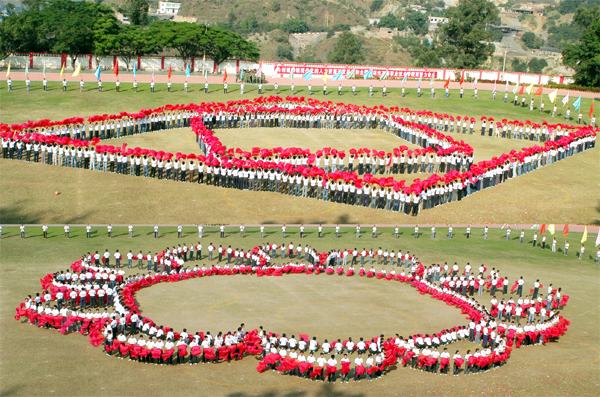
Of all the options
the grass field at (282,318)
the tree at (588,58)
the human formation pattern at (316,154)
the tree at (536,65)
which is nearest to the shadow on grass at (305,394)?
the grass field at (282,318)

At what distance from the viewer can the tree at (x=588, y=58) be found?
94.4m

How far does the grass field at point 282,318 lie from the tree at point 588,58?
5075 cm

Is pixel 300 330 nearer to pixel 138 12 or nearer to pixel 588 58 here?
pixel 588 58

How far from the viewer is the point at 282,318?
34.9 meters

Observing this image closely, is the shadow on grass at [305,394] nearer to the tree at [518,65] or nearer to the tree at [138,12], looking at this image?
the tree at [138,12]

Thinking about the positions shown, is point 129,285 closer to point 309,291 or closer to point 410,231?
point 309,291

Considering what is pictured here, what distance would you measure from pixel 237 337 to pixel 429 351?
21.3ft

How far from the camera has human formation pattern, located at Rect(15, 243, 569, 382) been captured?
3050 centimetres

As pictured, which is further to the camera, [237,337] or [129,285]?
[129,285]

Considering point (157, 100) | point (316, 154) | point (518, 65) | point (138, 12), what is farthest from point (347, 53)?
point (316, 154)

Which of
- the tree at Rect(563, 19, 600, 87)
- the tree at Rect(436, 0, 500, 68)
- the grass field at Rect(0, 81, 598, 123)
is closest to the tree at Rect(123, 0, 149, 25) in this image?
the tree at Rect(436, 0, 500, 68)

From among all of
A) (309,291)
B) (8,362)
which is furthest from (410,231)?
(8,362)

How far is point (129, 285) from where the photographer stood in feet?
122

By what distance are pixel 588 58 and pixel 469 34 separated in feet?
83.0
